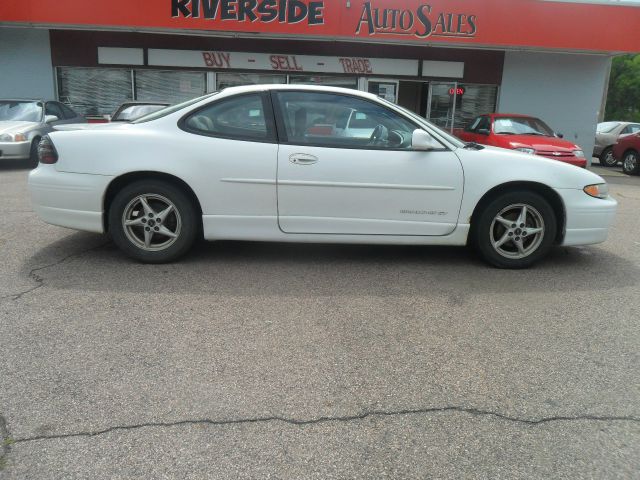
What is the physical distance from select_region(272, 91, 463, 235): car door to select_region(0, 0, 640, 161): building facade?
996 centimetres

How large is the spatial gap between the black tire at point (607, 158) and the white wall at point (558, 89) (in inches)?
35.0

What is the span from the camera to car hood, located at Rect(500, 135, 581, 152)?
33.3 feet

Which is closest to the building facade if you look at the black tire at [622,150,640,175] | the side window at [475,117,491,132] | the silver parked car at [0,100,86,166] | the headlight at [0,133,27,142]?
the black tire at [622,150,640,175]

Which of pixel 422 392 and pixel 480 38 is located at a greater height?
pixel 480 38

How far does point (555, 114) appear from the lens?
16688mm

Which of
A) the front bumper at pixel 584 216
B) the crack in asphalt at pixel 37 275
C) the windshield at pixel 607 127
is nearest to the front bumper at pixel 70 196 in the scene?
the crack in asphalt at pixel 37 275

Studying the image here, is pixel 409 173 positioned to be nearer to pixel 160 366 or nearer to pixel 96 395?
pixel 160 366

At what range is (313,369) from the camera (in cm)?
312

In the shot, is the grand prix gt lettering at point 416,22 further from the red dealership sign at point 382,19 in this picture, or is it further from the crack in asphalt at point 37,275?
the crack in asphalt at point 37,275

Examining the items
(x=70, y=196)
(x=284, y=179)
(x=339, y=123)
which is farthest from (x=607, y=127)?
(x=70, y=196)

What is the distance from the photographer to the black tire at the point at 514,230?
493 centimetres

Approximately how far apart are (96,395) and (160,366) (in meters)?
0.40

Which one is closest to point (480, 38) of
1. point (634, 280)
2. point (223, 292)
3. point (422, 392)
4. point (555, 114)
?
point (555, 114)

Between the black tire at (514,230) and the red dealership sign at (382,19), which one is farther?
the red dealership sign at (382,19)
